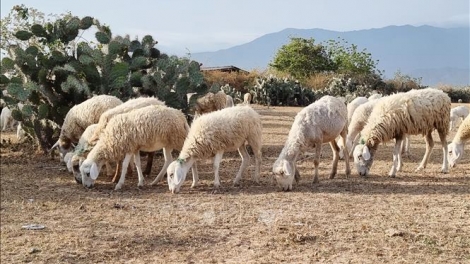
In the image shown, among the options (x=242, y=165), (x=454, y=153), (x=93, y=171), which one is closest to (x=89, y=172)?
(x=93, y=171)

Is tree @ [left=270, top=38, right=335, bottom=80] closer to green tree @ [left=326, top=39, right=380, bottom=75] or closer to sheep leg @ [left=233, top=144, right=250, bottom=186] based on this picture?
green tree @ [left=326, top=39, right=380, bottom=75]

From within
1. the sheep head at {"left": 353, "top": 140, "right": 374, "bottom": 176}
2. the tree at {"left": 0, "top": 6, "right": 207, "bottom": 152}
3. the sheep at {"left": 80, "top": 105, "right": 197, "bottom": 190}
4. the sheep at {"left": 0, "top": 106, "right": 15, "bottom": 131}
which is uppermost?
the tree at {"left": 0, "top": 6, "right": 207, "bottom": 152}

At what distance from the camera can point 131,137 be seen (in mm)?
10289

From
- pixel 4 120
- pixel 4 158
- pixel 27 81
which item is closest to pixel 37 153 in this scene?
pixel 4 158

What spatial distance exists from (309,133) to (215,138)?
170 centimetres

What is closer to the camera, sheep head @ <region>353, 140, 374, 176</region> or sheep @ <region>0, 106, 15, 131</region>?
sheep head @ <region>353, 140, 374, 176</region>

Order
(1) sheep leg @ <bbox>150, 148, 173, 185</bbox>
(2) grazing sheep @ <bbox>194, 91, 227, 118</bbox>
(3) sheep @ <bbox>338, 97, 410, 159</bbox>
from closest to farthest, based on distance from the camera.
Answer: (1) sheep leg @ <bbox>150, 148, 173, 185</bbox> → (3) sheep @ <bbox>338, 97, 410, 159</bbox> → (2) grazing sheep @ <bbox>194, 91, 227, 118</bbox>

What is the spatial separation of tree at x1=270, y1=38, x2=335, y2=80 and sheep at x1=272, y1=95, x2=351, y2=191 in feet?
115

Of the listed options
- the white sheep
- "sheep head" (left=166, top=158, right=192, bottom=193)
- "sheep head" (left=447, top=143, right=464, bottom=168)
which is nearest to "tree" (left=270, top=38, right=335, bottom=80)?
"sheep head" (left=447, top=143, right=464, bottom=168)

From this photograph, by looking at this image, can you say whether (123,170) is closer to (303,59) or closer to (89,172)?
(89,172)

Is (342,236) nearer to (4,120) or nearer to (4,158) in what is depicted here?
(4,158)

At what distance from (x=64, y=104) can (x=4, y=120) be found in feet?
23.9

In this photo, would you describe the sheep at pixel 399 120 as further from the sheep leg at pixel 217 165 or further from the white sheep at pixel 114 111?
the white sheep at pixel 114 111

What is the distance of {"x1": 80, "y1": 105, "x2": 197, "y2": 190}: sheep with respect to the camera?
33.8 ft
